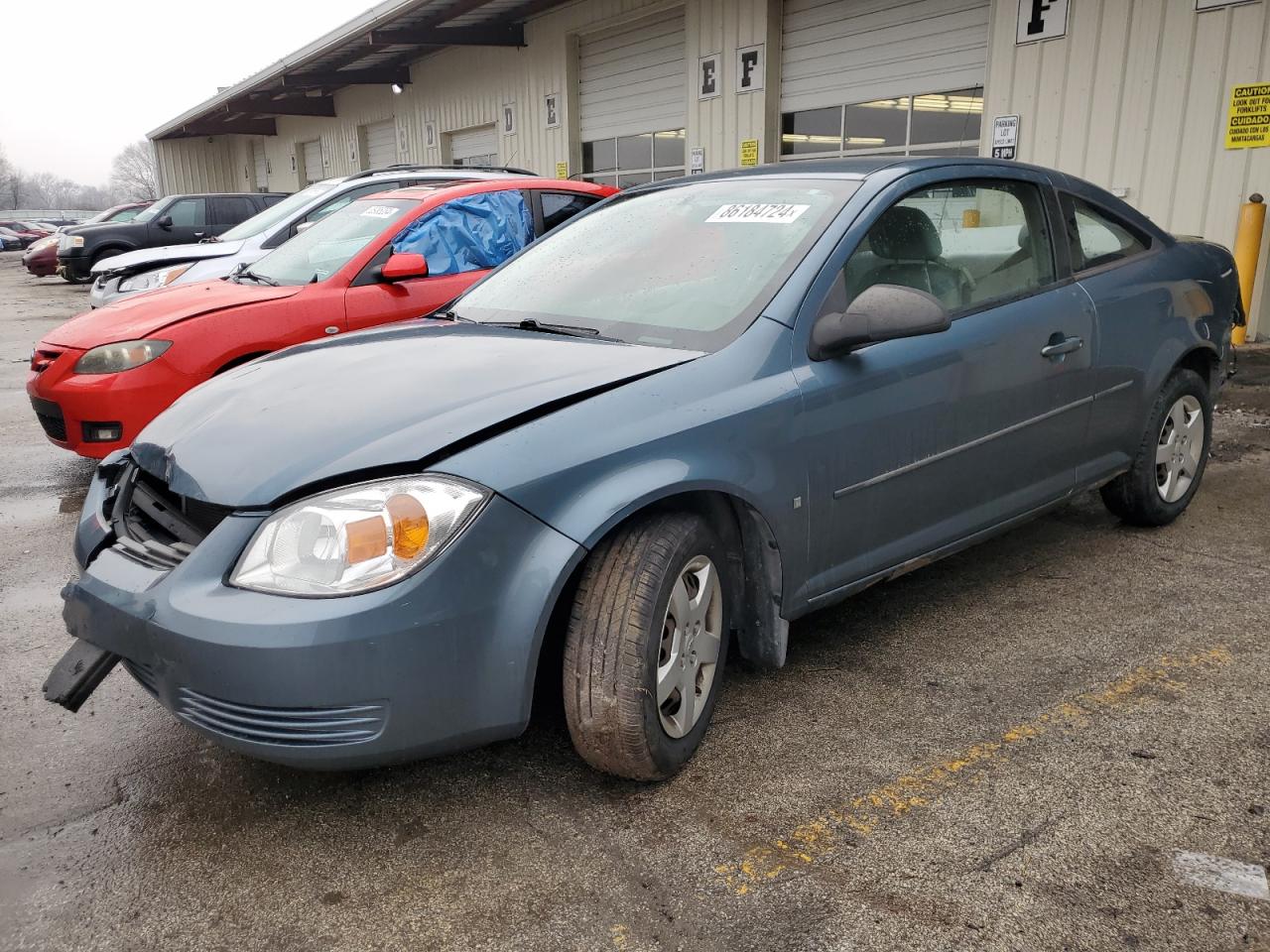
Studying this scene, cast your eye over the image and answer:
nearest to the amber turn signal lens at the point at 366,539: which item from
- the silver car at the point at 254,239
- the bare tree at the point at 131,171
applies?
the silver car at the point at 254,239

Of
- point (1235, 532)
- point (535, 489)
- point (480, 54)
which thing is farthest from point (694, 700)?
point (480, 54)

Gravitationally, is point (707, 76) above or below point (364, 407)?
above

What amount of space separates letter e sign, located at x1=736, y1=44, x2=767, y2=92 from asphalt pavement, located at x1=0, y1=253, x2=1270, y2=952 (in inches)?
400

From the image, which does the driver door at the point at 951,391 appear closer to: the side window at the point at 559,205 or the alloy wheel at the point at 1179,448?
the alloy wheel at the point at 1179,448

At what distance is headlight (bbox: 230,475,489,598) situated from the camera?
6.75 ft

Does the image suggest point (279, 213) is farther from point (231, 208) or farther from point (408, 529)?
point (231, 208)

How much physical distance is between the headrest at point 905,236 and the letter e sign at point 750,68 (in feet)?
32.1

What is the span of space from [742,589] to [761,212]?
3.83 ft

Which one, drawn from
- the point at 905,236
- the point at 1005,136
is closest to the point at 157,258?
the point at 1005,136

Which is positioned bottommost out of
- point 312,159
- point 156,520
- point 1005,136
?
point 156,520

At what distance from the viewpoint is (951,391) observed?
3018 millimetres

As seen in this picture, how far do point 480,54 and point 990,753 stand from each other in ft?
59.7

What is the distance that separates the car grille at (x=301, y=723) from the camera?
6.72ft

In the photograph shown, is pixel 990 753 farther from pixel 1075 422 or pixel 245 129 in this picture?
pixel 245 129
